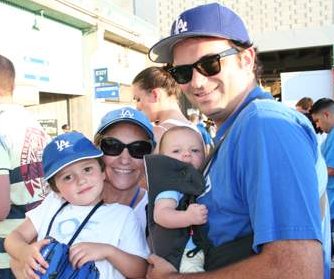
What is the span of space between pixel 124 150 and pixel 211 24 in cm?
86

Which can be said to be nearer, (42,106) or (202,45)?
(202,45)

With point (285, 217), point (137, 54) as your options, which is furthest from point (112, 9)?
point (285, 217)

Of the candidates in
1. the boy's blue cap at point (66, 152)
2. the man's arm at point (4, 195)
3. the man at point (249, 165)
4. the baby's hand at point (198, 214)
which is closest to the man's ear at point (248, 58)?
the man at point (249, 165)

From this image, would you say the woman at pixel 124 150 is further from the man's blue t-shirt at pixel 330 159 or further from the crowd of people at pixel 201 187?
the man's blue t-shirt at pixel 330 159

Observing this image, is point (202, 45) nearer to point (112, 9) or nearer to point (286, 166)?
point (286, 166)

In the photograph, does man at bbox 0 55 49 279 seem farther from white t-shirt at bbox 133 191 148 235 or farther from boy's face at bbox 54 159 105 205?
white t-shirt at bbox 133 191 148 235

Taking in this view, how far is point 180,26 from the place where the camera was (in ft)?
5.71

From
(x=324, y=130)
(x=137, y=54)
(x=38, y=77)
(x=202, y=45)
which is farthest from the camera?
(x=137, y=54)

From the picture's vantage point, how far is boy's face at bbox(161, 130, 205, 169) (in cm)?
221

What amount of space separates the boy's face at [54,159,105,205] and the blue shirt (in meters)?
0.74

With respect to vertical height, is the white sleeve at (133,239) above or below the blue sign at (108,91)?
below

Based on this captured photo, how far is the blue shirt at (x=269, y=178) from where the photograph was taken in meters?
1.24

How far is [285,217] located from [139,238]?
869mm

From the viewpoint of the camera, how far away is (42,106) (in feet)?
51.7
